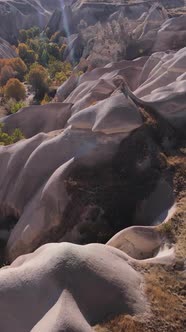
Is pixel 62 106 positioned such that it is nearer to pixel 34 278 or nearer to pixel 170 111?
pixel 170 111

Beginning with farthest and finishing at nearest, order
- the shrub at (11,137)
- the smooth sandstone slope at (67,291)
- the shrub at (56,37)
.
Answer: the shrub at (56,37) < the shrub at (11,137) < the smooth sandstone slope at (67,291)

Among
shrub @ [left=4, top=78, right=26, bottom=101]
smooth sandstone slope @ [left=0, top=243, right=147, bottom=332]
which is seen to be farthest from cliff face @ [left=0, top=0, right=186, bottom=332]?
shrub @ [left=4, top=78, right=26, bottom=101]

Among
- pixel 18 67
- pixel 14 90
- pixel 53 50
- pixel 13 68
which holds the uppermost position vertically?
pixel 14 90

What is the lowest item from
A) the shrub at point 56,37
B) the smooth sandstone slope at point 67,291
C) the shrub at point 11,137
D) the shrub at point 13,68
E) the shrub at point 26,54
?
the shrub at point 56,37

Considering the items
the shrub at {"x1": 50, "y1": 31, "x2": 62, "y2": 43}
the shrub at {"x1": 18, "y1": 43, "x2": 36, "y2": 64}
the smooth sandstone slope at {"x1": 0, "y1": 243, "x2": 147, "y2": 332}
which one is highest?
the smooth sandstone slope at {"x1": 0, "y1": 243, "x2": 147, "y2": 332}

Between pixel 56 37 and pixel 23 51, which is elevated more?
pixel 23 51

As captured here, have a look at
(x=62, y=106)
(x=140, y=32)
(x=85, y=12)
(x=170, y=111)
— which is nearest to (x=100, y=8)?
(x=85, y=12)

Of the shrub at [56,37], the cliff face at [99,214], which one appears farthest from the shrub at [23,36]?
the cliff face at [99,214]

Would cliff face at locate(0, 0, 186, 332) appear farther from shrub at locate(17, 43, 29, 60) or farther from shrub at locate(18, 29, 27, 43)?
shrub at locate(18, 29, 27, 43)

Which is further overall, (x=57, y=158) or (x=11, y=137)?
(x=11, y=137)

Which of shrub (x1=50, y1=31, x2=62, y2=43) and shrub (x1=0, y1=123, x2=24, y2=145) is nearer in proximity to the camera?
shrub (x1=0, y1=123, x2=24, y2=145)

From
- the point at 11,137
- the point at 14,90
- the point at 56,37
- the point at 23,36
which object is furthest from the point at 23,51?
the point at 11,137

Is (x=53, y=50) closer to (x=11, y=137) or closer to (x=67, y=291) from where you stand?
(x=11, y=137)

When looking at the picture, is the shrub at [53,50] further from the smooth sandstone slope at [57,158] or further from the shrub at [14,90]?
the smooth sandstone slope at [57,158]
